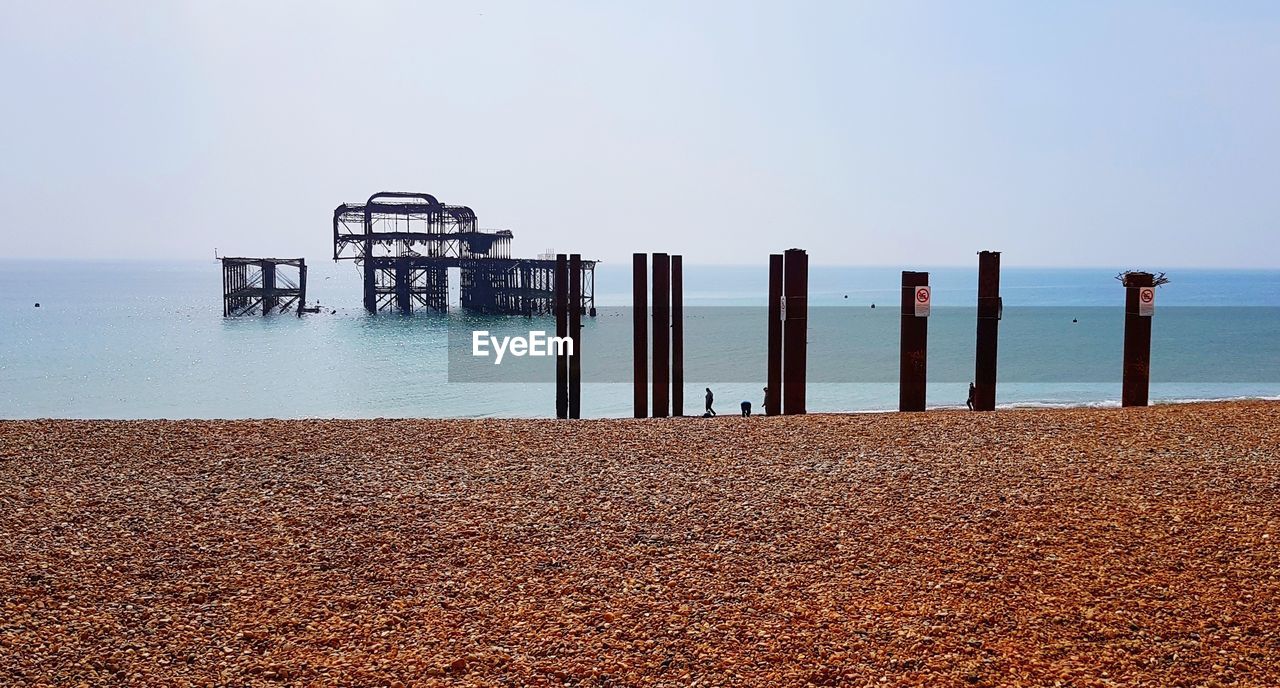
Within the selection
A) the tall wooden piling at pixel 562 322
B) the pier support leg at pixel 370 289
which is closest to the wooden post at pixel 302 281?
the pier support leg at pixel 370 289

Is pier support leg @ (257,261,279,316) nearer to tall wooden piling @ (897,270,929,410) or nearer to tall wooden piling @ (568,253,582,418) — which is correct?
tall wooden piling @ (568,253,582,418)

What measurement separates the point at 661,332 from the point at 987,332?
376 centimetres

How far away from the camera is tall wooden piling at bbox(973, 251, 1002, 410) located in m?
10.7

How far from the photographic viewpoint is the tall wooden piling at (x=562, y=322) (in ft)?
44.1

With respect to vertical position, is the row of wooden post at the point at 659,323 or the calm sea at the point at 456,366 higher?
the row of wooden post at the point at 659,323

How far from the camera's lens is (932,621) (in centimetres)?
437

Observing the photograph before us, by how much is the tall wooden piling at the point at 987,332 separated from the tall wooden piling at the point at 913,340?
587 mm

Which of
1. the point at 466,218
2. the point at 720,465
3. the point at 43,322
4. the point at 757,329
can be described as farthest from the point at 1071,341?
the point at 43,322

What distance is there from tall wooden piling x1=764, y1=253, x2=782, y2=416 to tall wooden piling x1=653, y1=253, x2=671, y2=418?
1243 millimetres

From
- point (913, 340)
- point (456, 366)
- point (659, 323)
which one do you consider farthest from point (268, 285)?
point (913, 340)

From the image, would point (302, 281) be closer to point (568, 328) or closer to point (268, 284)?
point (268, 284)

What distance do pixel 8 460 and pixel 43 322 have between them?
7323 centimetres

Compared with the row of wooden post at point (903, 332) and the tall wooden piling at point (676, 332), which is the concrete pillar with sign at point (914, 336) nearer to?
the row of wooden post at point (903, 332)

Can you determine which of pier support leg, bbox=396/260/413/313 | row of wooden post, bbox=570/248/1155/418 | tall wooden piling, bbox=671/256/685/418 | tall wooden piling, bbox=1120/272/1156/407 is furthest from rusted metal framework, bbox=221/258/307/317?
tall wooden piling, bbox=1120/272/1156/407
